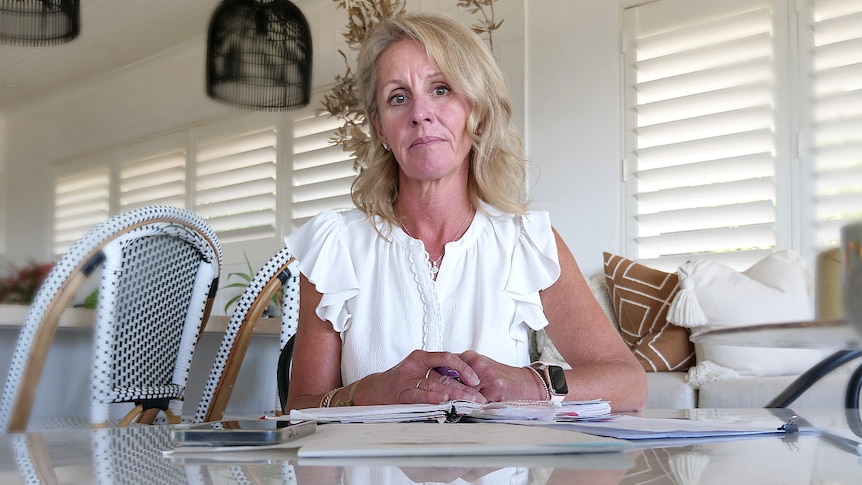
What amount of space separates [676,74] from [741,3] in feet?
1.21

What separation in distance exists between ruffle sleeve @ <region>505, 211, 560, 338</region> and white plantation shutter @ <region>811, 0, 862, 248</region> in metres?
2.11

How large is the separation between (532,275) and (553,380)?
0.36 metres

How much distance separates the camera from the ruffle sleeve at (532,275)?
1275 mm

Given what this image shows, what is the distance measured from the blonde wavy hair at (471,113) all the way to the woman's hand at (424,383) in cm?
45

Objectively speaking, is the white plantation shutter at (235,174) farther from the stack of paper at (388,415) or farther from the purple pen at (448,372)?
the stack of paper at (388,415)

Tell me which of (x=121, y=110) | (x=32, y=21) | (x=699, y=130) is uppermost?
(x=32, y=21)

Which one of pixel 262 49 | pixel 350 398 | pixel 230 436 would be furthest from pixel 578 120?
pixel 230 436

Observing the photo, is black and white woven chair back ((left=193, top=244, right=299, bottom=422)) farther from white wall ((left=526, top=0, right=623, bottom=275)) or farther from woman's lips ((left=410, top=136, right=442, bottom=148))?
white wall ((left=526, top=0, right=623, bottom=275))

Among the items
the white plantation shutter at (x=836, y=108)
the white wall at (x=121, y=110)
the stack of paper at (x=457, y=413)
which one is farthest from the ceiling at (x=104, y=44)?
the stack of paper at (x=457, y=413)

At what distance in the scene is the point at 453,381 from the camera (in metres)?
0.91

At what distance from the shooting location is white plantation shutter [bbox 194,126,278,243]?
5457 millimetres

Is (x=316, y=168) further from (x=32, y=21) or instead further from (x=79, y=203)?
(x=79, y=203)

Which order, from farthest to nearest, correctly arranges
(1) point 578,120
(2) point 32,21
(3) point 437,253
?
(2) point 32,21
(1) point 578,120
(3) point 437,253

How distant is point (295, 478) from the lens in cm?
34
